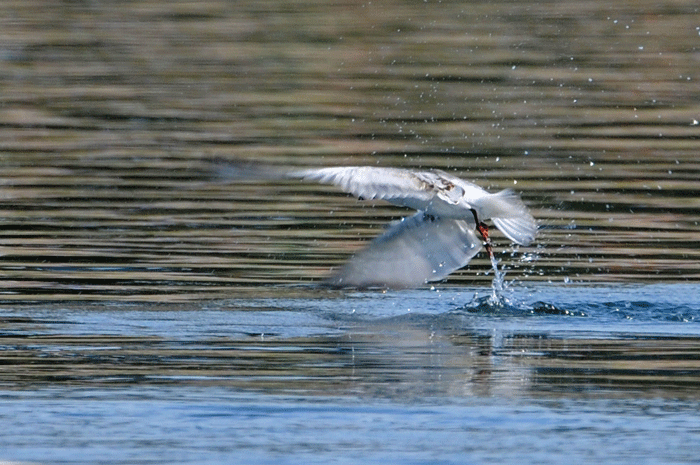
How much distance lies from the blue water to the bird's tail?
1.66 ft

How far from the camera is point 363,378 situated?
7.59m

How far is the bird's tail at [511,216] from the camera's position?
891 centimetres

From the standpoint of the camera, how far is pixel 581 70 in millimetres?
21047

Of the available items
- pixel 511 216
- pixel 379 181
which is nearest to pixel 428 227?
pixel 511 216

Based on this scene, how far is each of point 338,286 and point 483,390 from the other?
6.64 feet

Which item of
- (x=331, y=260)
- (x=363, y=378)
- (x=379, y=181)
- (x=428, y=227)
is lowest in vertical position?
(x=363, y=378)

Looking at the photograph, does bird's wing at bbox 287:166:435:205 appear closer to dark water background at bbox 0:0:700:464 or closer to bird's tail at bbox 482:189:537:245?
bird's tail at bbox 482:189:537:245

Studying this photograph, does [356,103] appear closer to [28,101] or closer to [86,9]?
[28,101]

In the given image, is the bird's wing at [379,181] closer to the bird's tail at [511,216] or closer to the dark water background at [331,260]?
the bird's tail at [511,216]

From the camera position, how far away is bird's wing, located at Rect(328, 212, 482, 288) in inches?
367

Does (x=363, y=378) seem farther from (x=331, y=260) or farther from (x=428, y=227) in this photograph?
(x=331, y=260)

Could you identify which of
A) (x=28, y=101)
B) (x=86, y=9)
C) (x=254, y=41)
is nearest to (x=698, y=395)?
(x=28, y=101)

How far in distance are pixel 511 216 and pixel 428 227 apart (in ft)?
1.96

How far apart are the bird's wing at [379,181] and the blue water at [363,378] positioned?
2.54ft
